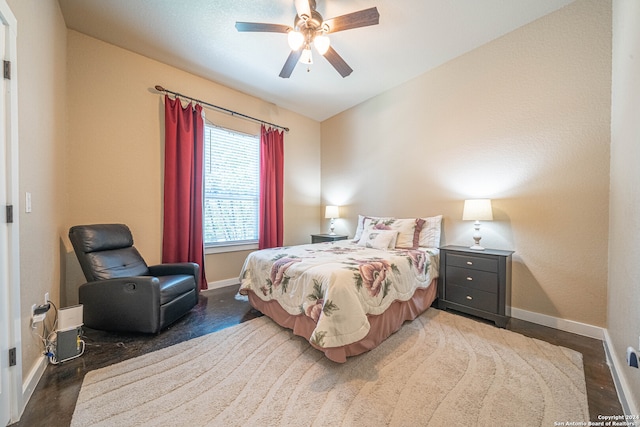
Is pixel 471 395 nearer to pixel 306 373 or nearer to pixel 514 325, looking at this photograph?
pixel 306 373

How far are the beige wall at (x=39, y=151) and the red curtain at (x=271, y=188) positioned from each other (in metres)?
2.26

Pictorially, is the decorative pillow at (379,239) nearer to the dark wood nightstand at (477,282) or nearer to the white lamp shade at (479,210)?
the dark wood nightstand at (477,282)

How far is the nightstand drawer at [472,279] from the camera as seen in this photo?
7.54 ft

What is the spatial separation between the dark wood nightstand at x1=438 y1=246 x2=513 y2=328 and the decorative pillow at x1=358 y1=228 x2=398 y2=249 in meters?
0.58

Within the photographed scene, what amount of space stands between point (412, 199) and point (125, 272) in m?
3.57

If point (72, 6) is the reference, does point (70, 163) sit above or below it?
below

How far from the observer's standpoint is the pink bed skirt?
174 centimetres

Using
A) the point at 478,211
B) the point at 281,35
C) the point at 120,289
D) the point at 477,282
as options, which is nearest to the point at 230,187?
the point at 120,289

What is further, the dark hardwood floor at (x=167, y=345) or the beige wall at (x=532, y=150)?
the beige wall at (x=532, y=150)

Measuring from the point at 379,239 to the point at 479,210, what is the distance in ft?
3.66

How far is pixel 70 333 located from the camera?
1.75 m

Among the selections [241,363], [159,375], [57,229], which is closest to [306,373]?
[241,363]

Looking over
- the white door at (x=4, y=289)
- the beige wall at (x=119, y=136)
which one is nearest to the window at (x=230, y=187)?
the beige wall at (x=119, y=136)

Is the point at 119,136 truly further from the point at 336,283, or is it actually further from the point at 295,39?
the point at 336,283
